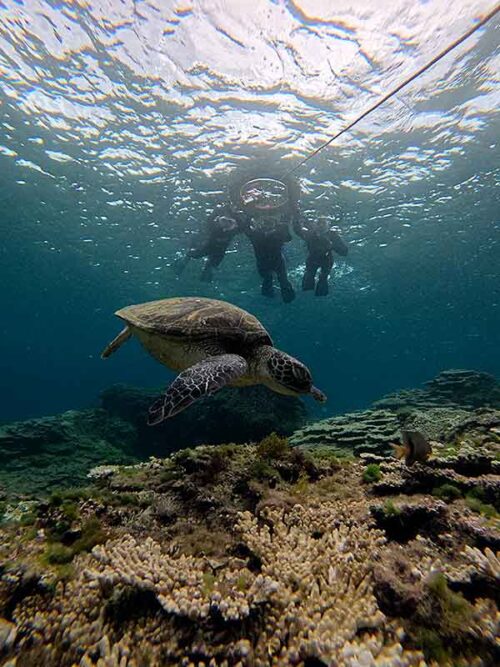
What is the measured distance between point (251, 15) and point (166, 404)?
34.5 feet

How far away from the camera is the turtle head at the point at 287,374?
12.7 ft

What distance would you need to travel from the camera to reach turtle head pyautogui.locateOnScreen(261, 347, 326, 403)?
12.7 ft

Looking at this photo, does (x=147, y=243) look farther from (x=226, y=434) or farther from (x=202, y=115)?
(x=226, y=434)

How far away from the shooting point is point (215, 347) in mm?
4371

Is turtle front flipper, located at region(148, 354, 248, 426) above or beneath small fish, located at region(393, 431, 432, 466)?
above

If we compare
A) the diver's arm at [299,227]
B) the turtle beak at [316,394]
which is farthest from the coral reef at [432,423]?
the diver's arm at [299,227]

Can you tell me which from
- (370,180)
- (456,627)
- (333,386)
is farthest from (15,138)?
(333,386)

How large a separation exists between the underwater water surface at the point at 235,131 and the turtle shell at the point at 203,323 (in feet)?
28.7

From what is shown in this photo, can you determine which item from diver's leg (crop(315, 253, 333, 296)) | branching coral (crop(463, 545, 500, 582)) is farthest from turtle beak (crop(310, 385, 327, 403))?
diver's leg (crop(315, 253, 333, 296))

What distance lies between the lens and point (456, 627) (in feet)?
5.31

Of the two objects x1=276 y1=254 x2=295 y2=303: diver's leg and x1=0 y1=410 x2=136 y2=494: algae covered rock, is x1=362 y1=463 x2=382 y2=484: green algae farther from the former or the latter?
x1=276 y1=254 x2=295 y2=303: diver's leg

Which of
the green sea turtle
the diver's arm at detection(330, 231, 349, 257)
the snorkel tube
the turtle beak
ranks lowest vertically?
the turtle beak

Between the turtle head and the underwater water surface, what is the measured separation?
9.70 m

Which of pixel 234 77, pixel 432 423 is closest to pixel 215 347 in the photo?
pixel 432 423
